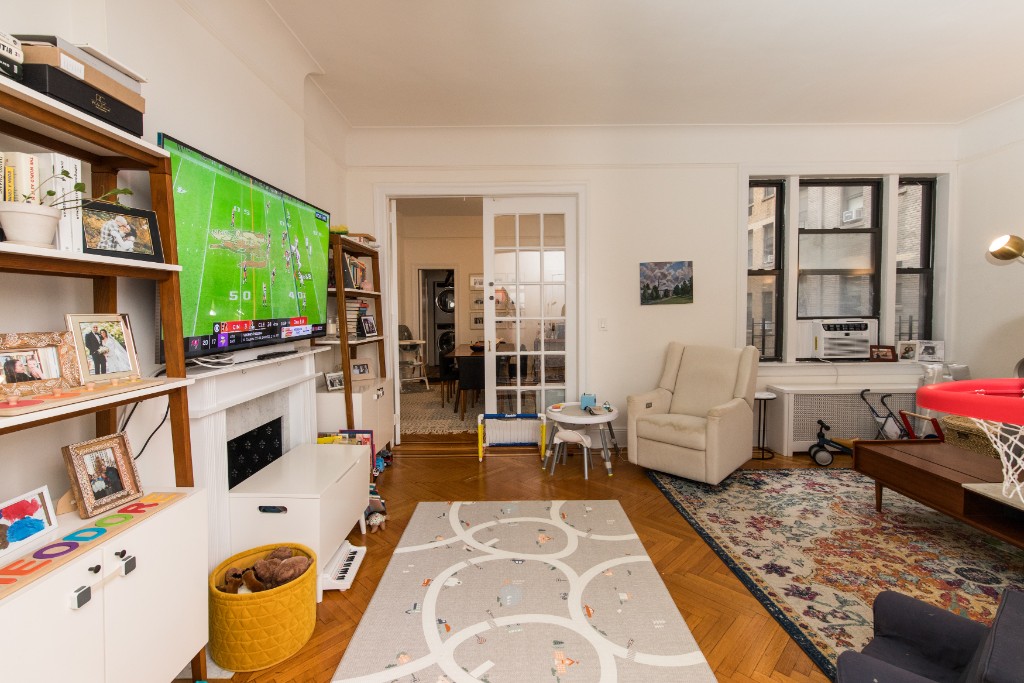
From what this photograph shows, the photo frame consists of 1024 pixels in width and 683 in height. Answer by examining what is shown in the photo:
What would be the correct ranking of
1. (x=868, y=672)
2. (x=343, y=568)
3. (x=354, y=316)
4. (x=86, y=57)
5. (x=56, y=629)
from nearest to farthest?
1. (x=868, y=672)
2. (x=56, y=629)
3. (x=86, y=57)
4. (x=343, y=568)
5. (x=354, y=316)

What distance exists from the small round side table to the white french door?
1.69m

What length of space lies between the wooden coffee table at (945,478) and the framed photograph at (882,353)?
1.47 metres

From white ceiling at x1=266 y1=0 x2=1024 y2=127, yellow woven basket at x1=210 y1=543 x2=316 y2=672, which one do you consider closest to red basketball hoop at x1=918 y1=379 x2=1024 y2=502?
yellow woven basket at x1=210 y1=543 x2=316 y2=672

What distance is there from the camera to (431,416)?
5629 mm

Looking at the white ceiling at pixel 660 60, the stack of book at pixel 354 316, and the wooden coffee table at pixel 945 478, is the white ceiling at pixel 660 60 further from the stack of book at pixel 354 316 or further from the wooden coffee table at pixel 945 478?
the wooden coffee table at pixel 945 478

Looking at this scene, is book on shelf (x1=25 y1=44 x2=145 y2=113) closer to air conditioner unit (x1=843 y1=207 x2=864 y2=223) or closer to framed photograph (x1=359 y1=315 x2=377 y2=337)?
framed photograph (x1=359 y1=315 x2=377 y2=337)

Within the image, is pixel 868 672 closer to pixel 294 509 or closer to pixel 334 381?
pixel 294 509

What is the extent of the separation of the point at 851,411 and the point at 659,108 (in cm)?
317

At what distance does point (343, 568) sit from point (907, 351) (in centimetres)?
515

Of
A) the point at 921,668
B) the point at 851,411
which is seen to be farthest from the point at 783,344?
the point at 921,668

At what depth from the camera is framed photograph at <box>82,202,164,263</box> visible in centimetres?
132

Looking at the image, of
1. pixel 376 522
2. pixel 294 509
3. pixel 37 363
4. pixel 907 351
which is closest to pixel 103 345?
pixel 37 363

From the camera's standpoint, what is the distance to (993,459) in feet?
8.88

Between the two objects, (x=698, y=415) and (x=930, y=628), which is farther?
(x=698, y=415)
